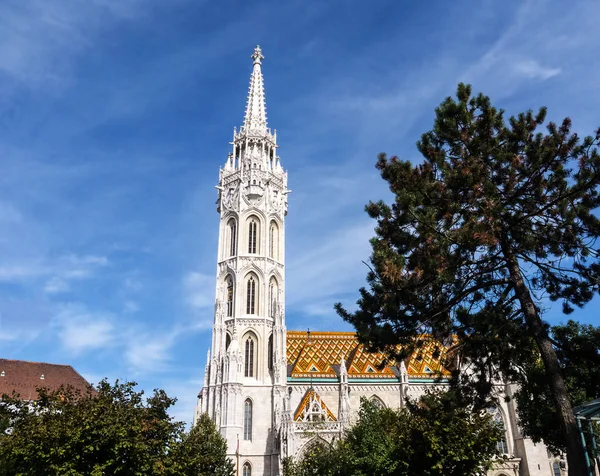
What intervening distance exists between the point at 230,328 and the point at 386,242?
31.8 meters

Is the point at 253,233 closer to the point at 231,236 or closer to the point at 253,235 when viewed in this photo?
the point at 253,235

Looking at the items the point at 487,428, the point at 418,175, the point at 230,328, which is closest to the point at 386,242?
the point at 418,175

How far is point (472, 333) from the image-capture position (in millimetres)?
14625

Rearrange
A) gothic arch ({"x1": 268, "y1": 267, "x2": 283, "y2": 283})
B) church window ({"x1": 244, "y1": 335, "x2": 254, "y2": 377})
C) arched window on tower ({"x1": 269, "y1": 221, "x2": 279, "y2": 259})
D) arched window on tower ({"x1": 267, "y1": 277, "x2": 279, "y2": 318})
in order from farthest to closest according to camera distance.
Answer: arched window on tower ({"x1": 269, "y1": 221, "x2": 279, "y2": 259})
gothic arch ({"x1": 268, "y1": 267, "x2": 283, "y2": 283})
arched window on tower ({"x1": 267, "y1": 277, "x2": 279, "y2": 318})
church window ({"x1": 244, "y1": 335, "x2": 254, "y2": 377})

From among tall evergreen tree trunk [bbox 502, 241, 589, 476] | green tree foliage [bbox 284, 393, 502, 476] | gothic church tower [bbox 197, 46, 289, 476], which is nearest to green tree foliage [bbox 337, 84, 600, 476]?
tall evergreen tree trunk [bbox 502, 241, 589, 476]

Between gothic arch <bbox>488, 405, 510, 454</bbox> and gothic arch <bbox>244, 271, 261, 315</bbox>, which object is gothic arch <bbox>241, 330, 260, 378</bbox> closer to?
gothic arch <bbox>244, 271, 261, 315</bbox>

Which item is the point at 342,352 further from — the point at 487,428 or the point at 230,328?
the point at 487,428

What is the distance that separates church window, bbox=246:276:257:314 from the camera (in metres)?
46.2

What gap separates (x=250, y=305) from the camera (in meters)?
46.3

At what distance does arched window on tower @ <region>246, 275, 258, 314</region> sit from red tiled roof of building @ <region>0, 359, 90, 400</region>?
16.6 metres

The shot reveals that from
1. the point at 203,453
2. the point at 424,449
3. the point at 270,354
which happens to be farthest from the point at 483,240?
the point at 270,354

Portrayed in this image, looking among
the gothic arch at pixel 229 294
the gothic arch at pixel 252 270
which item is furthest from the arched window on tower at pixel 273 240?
the gothic arch at pixel 229 294

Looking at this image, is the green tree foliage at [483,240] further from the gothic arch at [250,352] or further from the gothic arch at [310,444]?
the gothic arch at [250,352]

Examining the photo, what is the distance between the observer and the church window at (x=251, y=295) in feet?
152
